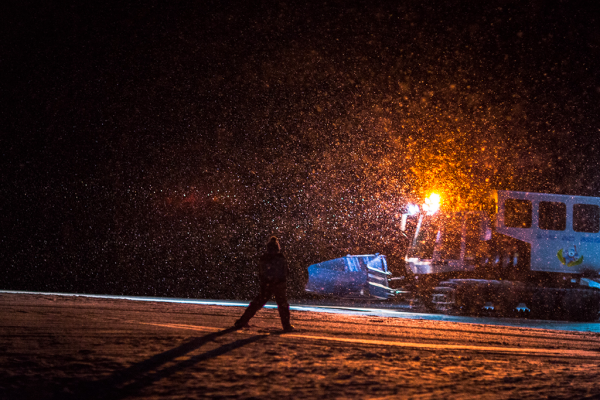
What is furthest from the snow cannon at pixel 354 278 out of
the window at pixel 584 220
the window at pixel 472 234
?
the window at pixel 584 220

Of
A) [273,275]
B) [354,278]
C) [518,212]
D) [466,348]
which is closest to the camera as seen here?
[466,348]

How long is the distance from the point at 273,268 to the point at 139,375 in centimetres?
350

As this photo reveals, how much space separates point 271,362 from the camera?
549 centimetres

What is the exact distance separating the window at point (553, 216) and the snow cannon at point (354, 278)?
5.19 m

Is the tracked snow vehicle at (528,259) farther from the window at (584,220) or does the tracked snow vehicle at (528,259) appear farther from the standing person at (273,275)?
the standing person at (273,275)

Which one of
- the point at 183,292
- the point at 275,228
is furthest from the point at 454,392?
the point at 275,228

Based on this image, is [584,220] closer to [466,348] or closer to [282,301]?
[466,348]

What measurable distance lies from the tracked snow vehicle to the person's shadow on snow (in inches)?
416

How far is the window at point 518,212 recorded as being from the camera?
1507 centimetres

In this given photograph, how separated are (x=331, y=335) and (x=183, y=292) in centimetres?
1547

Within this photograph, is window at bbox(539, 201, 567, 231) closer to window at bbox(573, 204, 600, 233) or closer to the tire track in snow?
window at bbox(573, 204, 600, 233)

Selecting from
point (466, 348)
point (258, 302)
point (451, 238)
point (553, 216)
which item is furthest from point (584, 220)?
point (258, 302)

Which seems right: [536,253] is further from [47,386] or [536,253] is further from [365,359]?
[47,386]

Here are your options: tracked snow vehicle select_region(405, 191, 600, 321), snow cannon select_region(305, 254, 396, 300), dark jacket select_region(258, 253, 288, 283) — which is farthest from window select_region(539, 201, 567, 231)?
dark jacket select_region(258, 253, 288, 283)
